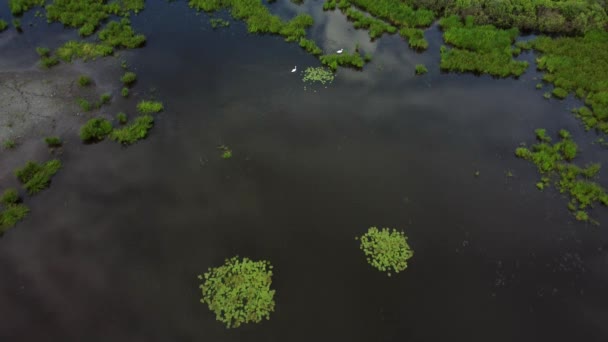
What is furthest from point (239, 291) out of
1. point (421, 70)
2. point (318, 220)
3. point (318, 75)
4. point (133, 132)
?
point (421, 70)

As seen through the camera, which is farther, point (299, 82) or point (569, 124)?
point (299, 82)

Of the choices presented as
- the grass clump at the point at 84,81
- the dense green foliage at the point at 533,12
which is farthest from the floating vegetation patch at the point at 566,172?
the grass clump at the point at 84,81

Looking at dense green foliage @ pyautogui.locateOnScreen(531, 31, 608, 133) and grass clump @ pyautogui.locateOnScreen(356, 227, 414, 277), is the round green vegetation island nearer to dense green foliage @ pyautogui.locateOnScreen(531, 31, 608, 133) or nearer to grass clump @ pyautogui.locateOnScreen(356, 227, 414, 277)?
grass clump @ pyautogui.locateOnScreen(356, 227, 414, 277)

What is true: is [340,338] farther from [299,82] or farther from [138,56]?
[138,56]

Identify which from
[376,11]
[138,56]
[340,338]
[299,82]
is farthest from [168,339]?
[376,11]

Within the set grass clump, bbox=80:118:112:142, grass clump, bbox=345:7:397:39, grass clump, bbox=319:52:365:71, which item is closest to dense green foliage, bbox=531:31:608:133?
grass clump, bbox=345:7:397:39

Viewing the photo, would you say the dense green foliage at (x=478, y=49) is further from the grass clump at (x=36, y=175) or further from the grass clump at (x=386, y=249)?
the grass clump at (x=36, y=175)
